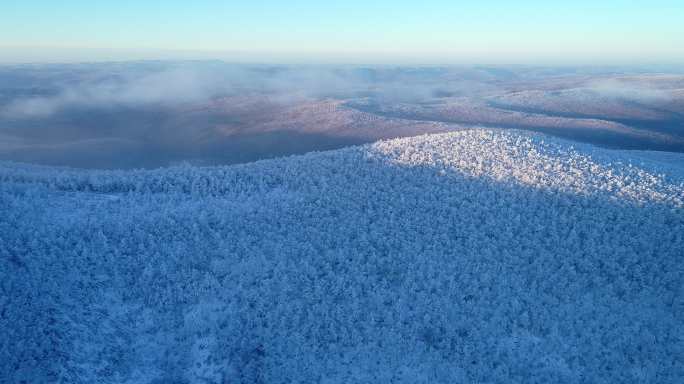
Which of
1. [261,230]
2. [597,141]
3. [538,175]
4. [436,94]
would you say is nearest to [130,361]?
[261,230]

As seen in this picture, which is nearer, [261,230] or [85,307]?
[85,307]

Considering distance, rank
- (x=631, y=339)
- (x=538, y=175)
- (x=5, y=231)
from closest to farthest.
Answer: (x=631, y=339), (x=5, y=231), (x=538, y=175)

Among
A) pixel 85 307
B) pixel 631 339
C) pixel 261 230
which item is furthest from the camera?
pixel 261 230

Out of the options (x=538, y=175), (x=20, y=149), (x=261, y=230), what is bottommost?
(x=20, y=149)

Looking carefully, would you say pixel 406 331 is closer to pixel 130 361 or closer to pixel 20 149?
pixel 130 361

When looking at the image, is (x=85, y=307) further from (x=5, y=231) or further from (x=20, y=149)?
(x=20, y=149)

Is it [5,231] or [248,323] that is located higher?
[5,231]
